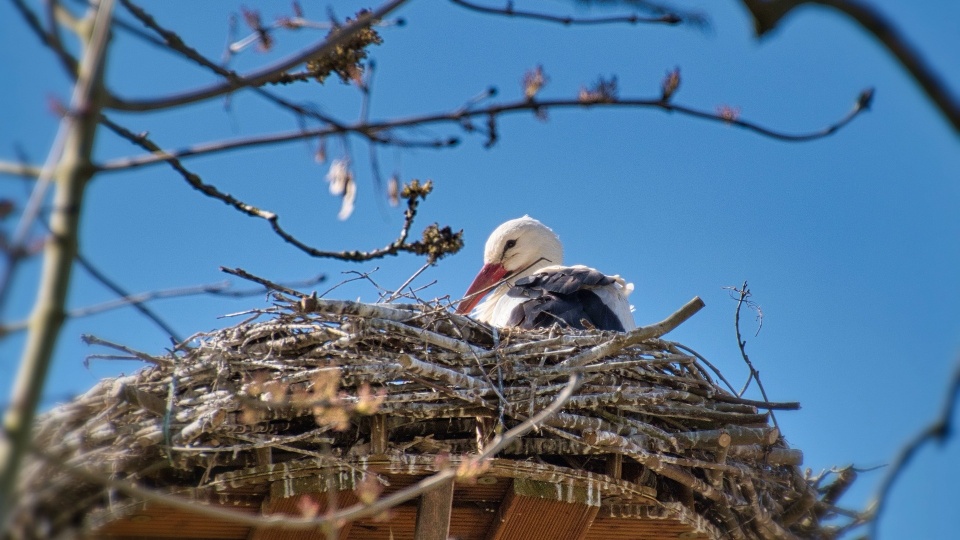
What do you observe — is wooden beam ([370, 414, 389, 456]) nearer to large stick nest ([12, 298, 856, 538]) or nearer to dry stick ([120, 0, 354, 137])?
large stick nest ([12, 298, 856, 538])

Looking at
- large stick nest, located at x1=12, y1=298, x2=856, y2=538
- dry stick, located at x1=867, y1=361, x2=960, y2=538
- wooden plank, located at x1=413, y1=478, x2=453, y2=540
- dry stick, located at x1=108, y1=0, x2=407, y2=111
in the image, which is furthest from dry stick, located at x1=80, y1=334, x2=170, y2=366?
dry stick, located at x1=867, y1=361, x2=960, y2=538

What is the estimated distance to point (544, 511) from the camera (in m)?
3.73

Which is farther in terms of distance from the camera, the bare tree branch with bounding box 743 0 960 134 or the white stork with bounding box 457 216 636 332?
the white stork with bounding box 457 216 636 332

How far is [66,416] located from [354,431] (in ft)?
3.46

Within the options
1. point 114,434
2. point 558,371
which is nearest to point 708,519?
point 558,371

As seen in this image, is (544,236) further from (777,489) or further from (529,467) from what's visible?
(529,467)

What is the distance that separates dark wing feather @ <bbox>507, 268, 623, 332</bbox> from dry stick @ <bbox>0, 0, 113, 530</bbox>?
3150mm

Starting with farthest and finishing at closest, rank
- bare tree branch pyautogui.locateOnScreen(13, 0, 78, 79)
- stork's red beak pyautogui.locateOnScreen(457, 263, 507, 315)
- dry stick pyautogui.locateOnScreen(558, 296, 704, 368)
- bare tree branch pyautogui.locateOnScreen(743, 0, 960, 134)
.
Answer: stork's red beak pyautogui.locateOnScreen(457, 263, 507, 315), dry stick pyautogui.locateOnScreen(558, 296, 704, 368), bare tree branch pyautogui.locateOnScreen(13, 0, 78, 79), bare tree branch pyautogui.locateOnScreen(743, 0, 960, 134)

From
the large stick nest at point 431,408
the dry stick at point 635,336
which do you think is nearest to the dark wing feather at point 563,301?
the large stick nest at point 431,408

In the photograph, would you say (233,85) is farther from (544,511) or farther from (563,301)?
(563,301)

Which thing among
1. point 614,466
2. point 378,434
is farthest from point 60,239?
point 614,466

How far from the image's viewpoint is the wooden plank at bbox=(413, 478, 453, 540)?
3.49 meters

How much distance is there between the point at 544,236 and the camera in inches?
262

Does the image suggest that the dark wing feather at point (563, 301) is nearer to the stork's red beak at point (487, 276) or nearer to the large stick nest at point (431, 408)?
the large stick nest at point (431, 408)
